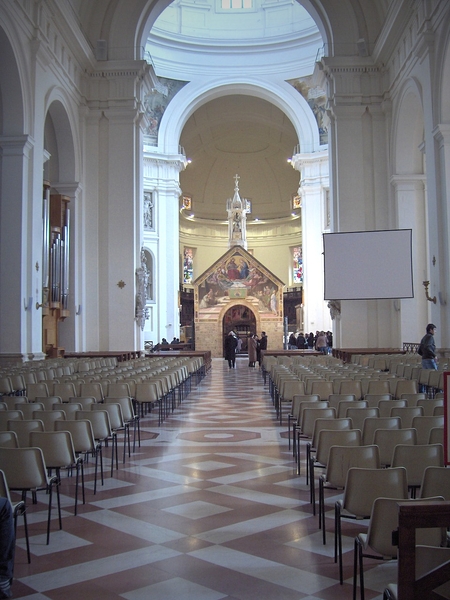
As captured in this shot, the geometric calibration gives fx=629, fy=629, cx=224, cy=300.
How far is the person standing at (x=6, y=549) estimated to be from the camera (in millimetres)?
3389

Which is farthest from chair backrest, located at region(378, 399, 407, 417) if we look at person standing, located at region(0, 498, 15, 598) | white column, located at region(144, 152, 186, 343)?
white column, located at region(144, 152, 186, 343)

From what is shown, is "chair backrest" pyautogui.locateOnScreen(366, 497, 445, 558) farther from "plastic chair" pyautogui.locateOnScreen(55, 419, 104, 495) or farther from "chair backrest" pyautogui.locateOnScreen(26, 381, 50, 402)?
"chair backrest" pyautogui.locateOnScreen(26, 381, 50, 402)

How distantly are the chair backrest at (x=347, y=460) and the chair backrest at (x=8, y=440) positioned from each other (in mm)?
2473

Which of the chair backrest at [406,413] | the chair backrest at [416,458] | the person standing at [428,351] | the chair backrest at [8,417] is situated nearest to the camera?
the chair backrest at [416,458]

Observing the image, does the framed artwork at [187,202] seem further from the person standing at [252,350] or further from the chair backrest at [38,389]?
the chair backrest at [38,389]

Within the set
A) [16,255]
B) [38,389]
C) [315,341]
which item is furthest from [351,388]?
[315,341]

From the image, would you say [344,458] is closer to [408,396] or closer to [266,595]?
[266,595]

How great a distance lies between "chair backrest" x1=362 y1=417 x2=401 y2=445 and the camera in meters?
5.52

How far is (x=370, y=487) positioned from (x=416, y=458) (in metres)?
0.79

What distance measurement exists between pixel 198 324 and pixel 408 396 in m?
31.9

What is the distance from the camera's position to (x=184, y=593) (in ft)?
11.5

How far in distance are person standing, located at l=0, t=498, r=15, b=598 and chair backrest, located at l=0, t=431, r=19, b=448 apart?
1640mm

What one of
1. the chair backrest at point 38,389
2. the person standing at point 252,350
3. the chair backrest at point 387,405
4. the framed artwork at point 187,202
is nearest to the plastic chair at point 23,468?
the chair backrest at point 387,405

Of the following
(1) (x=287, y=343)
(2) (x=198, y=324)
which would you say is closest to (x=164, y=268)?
(2) (x=198, y=324)
